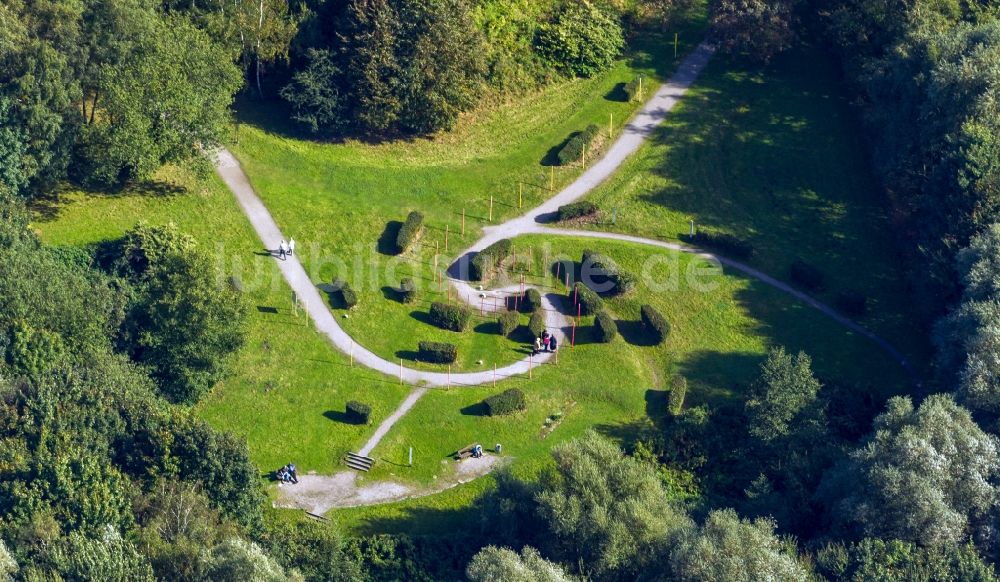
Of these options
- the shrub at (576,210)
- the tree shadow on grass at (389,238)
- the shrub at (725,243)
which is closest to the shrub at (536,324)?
the shrub at (576,210)

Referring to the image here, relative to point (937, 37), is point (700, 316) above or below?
below

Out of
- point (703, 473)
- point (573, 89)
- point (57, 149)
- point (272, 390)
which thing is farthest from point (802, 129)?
point (57, 149)

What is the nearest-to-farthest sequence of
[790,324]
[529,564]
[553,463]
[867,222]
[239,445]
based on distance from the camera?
[529,564] → [239,445] → [553,463] → [790,324] → [867,222]

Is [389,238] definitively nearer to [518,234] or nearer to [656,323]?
[518,234]

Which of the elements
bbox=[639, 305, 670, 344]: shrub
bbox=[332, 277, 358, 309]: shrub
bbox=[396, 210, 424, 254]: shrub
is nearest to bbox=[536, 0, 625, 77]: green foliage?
bbox=[396, 210, 424, 254]: shrub

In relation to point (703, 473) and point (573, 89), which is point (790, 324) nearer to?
point (703, 473)

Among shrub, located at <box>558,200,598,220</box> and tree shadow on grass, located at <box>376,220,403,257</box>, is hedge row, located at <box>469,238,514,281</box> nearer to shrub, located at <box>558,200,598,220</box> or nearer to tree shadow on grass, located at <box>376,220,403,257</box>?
shrub, located at <box>558,200,598,220</box>

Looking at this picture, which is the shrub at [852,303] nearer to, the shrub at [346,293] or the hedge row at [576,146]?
the hedge row at [576,146]
